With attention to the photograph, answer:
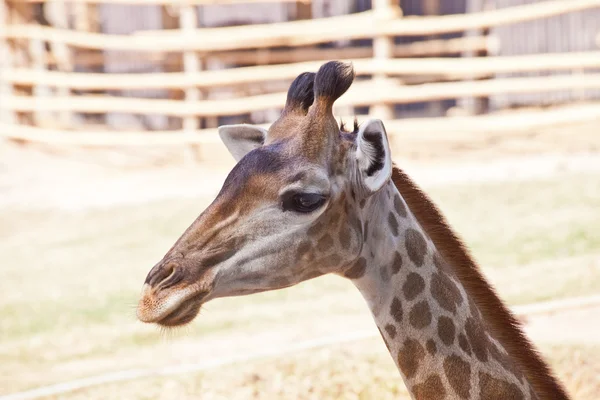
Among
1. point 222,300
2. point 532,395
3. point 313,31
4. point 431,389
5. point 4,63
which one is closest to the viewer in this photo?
point 431,389

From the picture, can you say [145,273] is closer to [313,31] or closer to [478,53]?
[313,31]

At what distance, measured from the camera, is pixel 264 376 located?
213 inches

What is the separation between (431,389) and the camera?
2.68 m

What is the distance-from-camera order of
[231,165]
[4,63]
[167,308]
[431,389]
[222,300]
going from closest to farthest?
1. [167,308]
2. [431,389]
3. [222,300]
4. [231,165]
5. [4,63]

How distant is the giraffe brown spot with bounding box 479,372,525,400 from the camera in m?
2.70

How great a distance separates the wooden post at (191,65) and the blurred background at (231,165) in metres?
0.03

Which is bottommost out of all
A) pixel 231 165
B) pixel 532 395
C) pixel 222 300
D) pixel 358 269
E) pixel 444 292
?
pixel 222 300

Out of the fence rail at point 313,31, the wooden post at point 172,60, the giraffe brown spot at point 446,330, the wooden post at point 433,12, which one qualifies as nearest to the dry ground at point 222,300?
the giraffe brown spot at point 446,330

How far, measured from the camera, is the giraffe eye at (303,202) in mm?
2561

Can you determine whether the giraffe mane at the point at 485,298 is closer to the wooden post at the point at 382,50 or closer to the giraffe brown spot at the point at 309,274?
the giraffe brown spot at the point at 309,274

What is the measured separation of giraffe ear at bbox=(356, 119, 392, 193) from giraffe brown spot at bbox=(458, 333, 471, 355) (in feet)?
1.83

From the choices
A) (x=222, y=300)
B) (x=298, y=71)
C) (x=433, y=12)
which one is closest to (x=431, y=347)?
(x=222, y=300)

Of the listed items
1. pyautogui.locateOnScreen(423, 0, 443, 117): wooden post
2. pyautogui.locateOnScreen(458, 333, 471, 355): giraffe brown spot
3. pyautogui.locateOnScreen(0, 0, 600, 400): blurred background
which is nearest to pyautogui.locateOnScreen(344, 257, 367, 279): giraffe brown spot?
pyautogui.locateOnScreen(458, 333, 471, 355): giraffe brown spot

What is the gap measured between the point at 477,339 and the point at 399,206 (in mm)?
472
